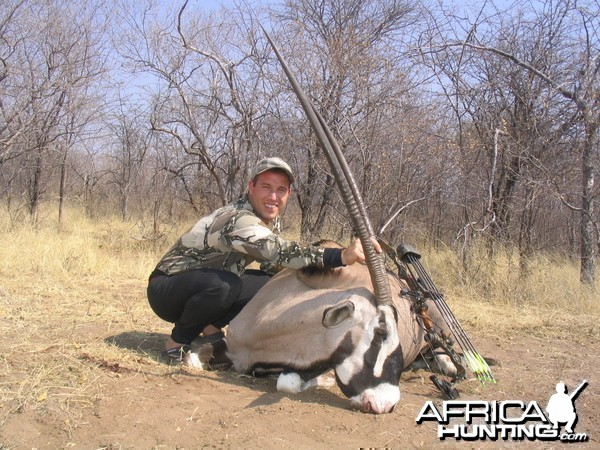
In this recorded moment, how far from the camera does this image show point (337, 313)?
122 inches

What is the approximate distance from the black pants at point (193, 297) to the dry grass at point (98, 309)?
0.94ft

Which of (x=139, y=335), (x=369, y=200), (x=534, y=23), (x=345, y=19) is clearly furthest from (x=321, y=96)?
(x=139, y=335)

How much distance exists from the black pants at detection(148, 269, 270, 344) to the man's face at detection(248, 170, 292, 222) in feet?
1.50

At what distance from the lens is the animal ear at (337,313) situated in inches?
121

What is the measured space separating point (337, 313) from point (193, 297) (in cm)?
106

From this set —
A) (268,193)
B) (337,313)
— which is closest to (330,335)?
(337,313)

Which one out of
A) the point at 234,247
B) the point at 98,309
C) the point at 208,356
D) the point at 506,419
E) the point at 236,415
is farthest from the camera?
the point at 98,309

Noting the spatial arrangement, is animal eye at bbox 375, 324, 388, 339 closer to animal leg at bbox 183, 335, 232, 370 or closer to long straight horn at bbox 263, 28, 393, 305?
long straight horn at bbox 263, 28, 393, 305

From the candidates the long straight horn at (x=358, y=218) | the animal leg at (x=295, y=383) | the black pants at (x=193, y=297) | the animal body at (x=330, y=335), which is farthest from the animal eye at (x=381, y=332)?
the black pants at (x=193, y=297)

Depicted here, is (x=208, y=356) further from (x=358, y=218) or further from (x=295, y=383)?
(x=358, y=218)

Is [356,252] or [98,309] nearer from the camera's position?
[356,252]

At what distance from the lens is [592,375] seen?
3764 millimetres

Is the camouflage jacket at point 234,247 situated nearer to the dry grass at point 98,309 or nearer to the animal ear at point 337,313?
the animal ear at point 337,313

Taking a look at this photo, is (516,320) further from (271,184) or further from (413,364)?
(271,184)
